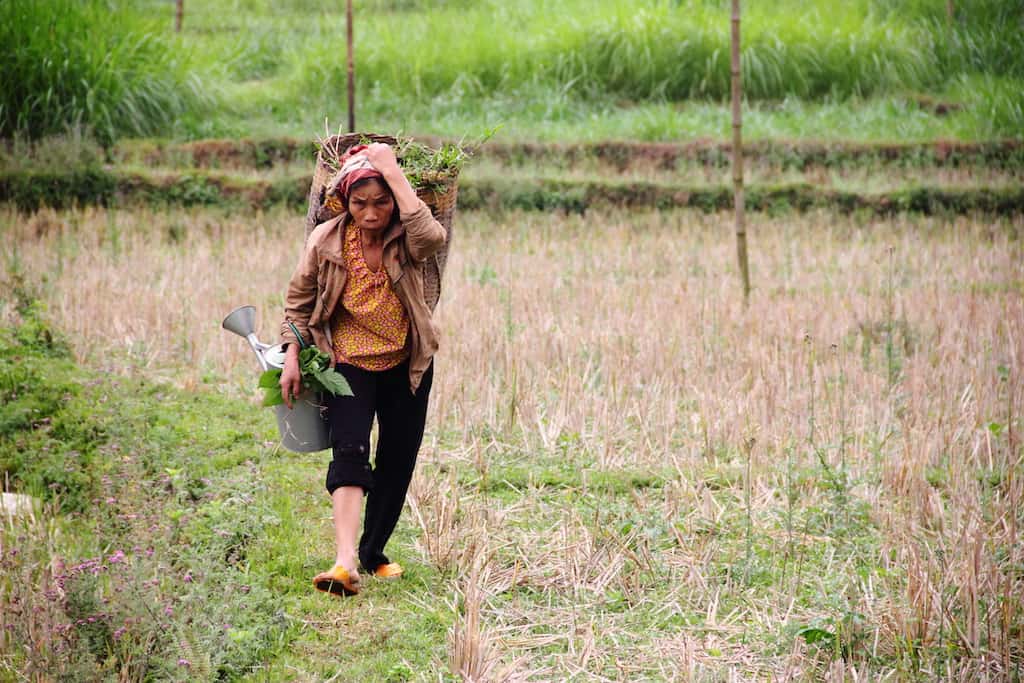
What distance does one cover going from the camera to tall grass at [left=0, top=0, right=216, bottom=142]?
515 inches

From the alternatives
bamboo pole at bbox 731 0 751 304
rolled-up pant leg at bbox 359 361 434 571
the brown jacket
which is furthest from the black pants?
bamboo pole at bbox 731 0 751 304

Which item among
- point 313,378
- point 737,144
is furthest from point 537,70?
point 313,378

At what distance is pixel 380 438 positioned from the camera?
410 cm

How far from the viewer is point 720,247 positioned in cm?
1035

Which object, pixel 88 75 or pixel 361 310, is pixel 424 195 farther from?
pixel 88 75

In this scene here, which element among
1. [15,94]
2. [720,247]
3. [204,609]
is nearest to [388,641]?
[204,609]

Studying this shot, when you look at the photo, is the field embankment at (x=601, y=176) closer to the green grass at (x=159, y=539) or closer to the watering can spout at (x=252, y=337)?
the green grass at (x=159, y=539)

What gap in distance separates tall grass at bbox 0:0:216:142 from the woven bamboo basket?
9.77 m

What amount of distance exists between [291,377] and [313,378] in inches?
2.9

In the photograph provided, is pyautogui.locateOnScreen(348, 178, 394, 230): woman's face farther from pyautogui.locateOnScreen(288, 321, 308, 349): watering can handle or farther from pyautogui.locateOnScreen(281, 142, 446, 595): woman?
pyautogui.locateOnScreen(288, 321, 308, 349): watering can handle

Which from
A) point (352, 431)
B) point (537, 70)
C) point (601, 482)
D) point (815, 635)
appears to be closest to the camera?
point (815, 635)

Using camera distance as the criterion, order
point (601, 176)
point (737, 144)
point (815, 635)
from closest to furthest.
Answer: point (815, 635), point (737, 144), point (601, 176)

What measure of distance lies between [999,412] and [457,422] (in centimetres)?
263

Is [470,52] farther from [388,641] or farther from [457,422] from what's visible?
[388,641]
